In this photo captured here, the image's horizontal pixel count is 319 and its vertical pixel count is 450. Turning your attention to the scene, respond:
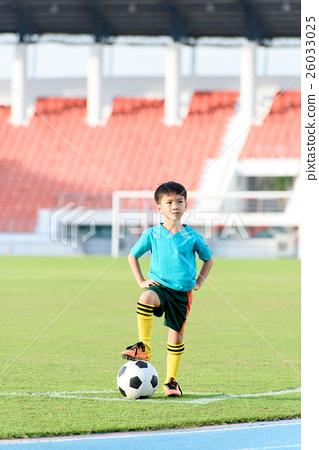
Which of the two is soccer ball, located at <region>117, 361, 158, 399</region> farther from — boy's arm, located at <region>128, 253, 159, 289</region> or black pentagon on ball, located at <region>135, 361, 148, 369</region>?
boy's arm, located at <region>128, 253, 159, 289</region>

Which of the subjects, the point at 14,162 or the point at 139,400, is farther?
the point at 14,162

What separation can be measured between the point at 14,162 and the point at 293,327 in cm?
2434

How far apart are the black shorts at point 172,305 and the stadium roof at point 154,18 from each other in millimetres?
26155

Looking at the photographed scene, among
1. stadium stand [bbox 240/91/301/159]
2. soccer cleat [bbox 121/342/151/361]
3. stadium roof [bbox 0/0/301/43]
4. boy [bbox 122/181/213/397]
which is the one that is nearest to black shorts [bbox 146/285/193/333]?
boy [bbox 122/181/213/397]

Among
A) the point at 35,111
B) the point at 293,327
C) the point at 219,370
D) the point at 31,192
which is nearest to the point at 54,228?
the point at 31,192

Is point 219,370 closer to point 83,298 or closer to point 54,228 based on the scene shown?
point 83,298

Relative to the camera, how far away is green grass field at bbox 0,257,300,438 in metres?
4.07

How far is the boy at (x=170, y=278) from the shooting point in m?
4.55

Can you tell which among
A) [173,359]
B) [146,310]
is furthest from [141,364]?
A: [146,310]

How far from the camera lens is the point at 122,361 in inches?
243

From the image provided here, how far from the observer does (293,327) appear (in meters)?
8.74

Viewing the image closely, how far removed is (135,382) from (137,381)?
1 cm

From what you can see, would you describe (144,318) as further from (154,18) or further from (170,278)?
(154,18)

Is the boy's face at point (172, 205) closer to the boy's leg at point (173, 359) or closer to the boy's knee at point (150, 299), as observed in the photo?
the boy's knee at point (150, 299)
